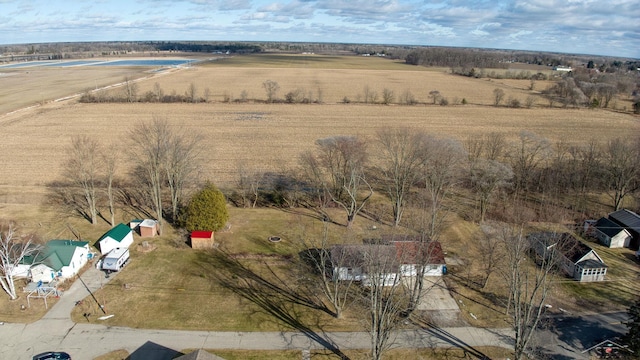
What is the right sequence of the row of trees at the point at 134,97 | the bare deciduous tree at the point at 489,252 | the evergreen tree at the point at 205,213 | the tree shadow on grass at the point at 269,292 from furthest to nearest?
the row of trees at the point at 134,97, the evergreen tree at the point at 205,213, the bare deciduous tree at the point at 489,252, the tree shadow on grass at the point at 269,292

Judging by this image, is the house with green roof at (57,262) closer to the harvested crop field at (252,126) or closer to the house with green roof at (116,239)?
the house with green roof at (116,239)

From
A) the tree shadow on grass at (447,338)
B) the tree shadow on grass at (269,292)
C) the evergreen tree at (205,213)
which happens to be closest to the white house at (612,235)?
the tree shadow on grass at (447,338)

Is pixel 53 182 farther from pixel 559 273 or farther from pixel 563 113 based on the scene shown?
pixel 563 113

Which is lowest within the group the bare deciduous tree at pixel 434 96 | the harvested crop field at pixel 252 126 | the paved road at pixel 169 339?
the paved road at pixel 169 339

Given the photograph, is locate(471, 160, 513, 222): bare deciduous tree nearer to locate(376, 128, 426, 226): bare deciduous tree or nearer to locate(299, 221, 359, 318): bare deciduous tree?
locate(376, 128, 426, 226): bare deciduous tree

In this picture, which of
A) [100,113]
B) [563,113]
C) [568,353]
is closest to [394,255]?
[568,353]

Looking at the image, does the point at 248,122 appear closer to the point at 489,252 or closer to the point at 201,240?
the point at 201,240

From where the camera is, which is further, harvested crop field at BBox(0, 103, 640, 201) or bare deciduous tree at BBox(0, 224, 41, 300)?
harvested crop field at BBox(0, 103, 640, 201)

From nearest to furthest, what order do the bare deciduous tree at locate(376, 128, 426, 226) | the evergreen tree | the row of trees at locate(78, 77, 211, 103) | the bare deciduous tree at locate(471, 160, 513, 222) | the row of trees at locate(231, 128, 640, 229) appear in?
1. the evergreen tree
2. the bare deciduous tree at locate(471, 160, 513, 222)
3. the bare deciduous tree at locate(376, 128, 426, 226)
4. the row of trees at locate(231, 128, 640, 229)
5. the row of trees at locate(78, 77, 211, 103)

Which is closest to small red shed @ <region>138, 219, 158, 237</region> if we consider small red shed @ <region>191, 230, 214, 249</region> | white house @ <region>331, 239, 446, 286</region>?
small red shed @ <region>191, 230, 214, 249</region>
